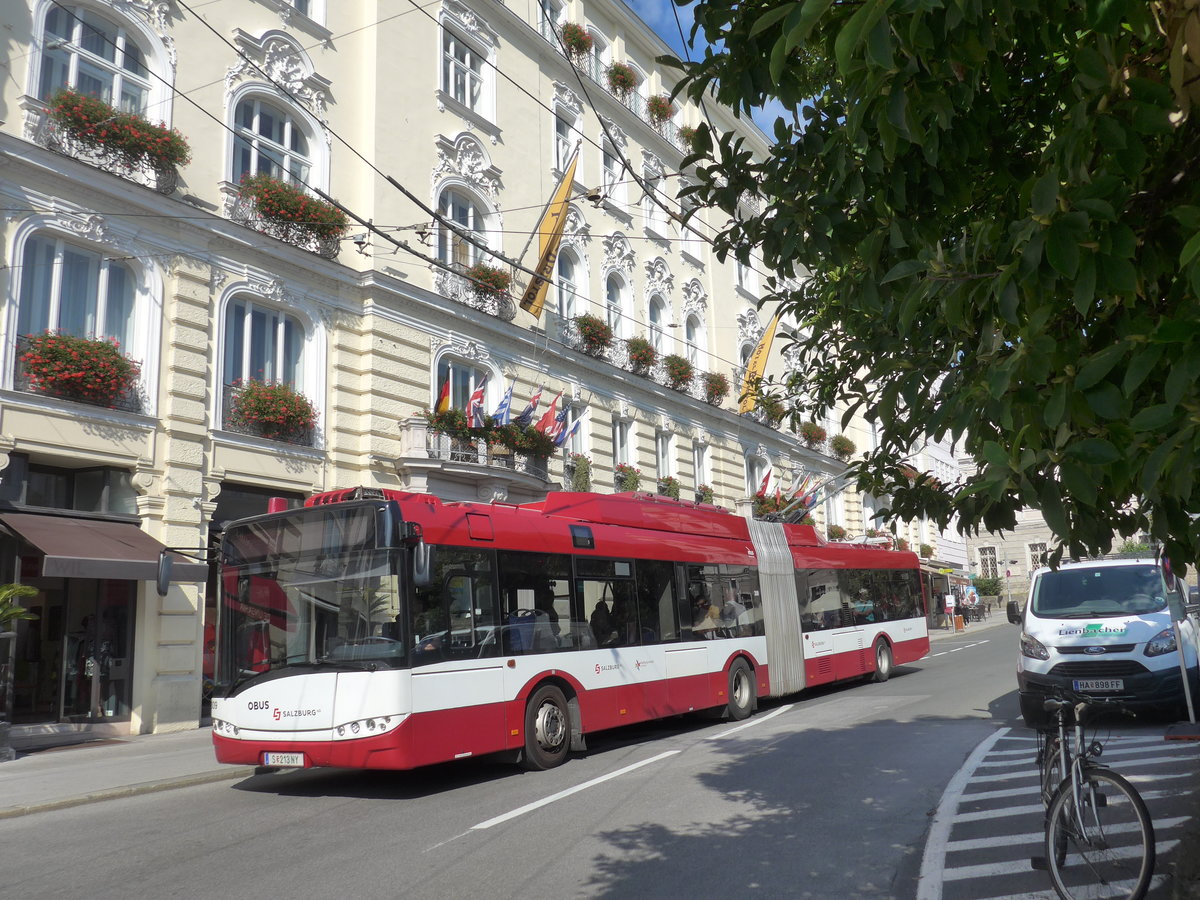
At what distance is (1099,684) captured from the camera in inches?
462

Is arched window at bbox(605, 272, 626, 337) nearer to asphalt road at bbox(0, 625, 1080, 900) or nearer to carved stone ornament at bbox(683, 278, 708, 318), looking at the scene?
carved stone ornament at bbox(683, 278, 708, 318)

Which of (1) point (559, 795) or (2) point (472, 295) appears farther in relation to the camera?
(2) point (472, 295)

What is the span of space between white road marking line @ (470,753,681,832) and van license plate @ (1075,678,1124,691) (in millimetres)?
4952

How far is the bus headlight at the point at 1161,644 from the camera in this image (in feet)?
38.4

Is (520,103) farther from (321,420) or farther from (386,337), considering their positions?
(321,420)

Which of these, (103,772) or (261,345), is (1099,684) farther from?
(261,345)

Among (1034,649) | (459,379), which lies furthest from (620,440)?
(1034,649)

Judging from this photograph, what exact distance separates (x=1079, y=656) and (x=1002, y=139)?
8.90m

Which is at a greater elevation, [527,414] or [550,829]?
[527,414]

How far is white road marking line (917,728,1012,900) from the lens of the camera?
19.2ft

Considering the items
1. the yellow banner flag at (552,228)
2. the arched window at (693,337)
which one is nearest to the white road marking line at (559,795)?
the yellow banner flag at (552,228)

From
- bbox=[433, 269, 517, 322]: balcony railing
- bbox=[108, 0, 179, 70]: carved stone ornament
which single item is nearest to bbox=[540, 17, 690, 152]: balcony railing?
bbox=[433, 269, 517, 322]: balcony railing

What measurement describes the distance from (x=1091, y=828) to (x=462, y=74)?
2362 centimetres

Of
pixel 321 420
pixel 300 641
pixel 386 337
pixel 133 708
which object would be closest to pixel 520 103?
pixel 386 337
